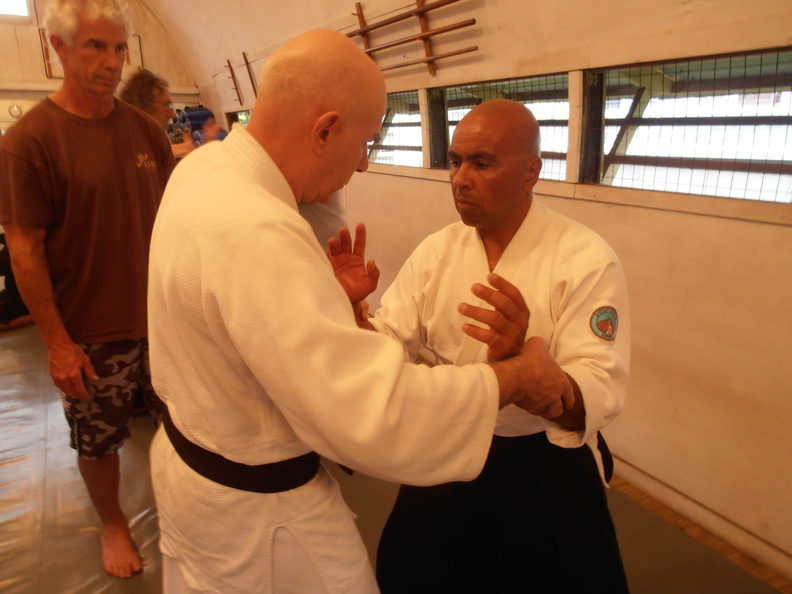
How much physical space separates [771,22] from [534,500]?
163 centimetres

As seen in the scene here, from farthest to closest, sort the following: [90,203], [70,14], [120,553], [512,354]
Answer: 1. [120,553]
2. [90,203]
3. [70,14]
4. [512,354]

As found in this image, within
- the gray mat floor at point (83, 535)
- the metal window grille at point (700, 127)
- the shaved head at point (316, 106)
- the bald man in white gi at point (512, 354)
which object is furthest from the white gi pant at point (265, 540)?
the metal window grille at point (700, 127)

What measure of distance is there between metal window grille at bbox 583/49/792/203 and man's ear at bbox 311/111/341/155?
5.49 ft

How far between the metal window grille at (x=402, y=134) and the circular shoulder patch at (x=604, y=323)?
2.73 m

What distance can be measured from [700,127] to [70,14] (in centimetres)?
222

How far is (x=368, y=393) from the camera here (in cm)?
72

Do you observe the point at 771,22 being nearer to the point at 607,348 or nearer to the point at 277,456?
the point at 607,348

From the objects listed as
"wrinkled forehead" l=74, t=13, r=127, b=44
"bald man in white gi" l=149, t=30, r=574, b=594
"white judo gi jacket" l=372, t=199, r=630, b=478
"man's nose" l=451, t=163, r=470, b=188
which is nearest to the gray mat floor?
"white judo gi jacket" l=372, t=199, r=630, b=478

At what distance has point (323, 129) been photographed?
82 cm

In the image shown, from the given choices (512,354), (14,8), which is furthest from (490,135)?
(14,8)

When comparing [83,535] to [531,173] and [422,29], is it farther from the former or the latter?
[422,29]

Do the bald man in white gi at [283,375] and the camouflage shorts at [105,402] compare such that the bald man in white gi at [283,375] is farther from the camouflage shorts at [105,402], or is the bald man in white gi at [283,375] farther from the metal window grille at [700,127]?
the metal window grille at [700,127]

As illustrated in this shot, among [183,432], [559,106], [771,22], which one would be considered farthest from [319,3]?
[183,432]

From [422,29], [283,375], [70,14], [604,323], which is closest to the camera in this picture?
[283,375]
